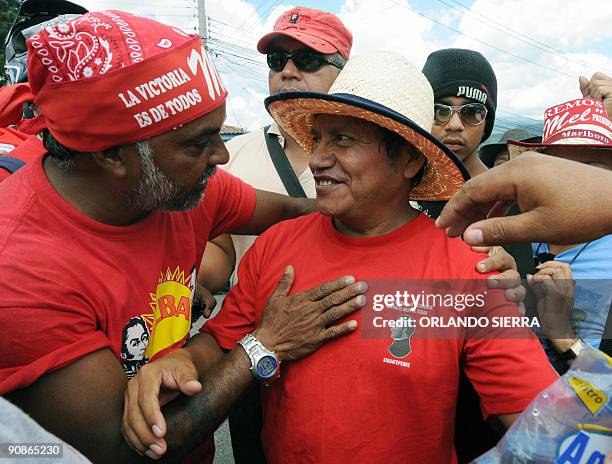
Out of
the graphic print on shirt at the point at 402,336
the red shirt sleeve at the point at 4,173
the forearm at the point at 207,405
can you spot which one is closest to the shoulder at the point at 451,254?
the graphic print on shirt at the point at 402,336

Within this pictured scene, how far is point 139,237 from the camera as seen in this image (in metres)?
1.72

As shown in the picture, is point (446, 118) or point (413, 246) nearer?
point (413, 246)

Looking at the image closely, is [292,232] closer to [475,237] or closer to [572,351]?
[475,237]

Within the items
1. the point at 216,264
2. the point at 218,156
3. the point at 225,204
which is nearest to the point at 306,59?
the point at 225,204

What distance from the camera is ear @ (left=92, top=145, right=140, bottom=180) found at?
5.37 ft

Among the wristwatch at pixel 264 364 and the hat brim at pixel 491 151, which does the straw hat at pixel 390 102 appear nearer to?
the wristwatch at pixel 264 364

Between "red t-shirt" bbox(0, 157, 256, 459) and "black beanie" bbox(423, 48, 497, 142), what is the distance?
6.22 feet

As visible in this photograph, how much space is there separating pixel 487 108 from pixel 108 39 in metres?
2.33

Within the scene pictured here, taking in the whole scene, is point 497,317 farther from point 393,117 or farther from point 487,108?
point 487,108

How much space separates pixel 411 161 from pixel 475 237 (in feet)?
2.75

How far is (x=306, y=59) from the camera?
108 inches

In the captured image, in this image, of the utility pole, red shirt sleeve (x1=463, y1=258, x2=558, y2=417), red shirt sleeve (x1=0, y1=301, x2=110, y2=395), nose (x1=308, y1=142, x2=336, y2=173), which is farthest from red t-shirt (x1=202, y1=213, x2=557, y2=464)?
the utility pole

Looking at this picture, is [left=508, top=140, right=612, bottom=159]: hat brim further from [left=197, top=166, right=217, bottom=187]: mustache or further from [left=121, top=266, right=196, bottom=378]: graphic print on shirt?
[left=121, top=266, right=196, bottom=378]: graphic print on shirt

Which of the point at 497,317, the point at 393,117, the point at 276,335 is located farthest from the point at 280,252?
the point at 497,317
